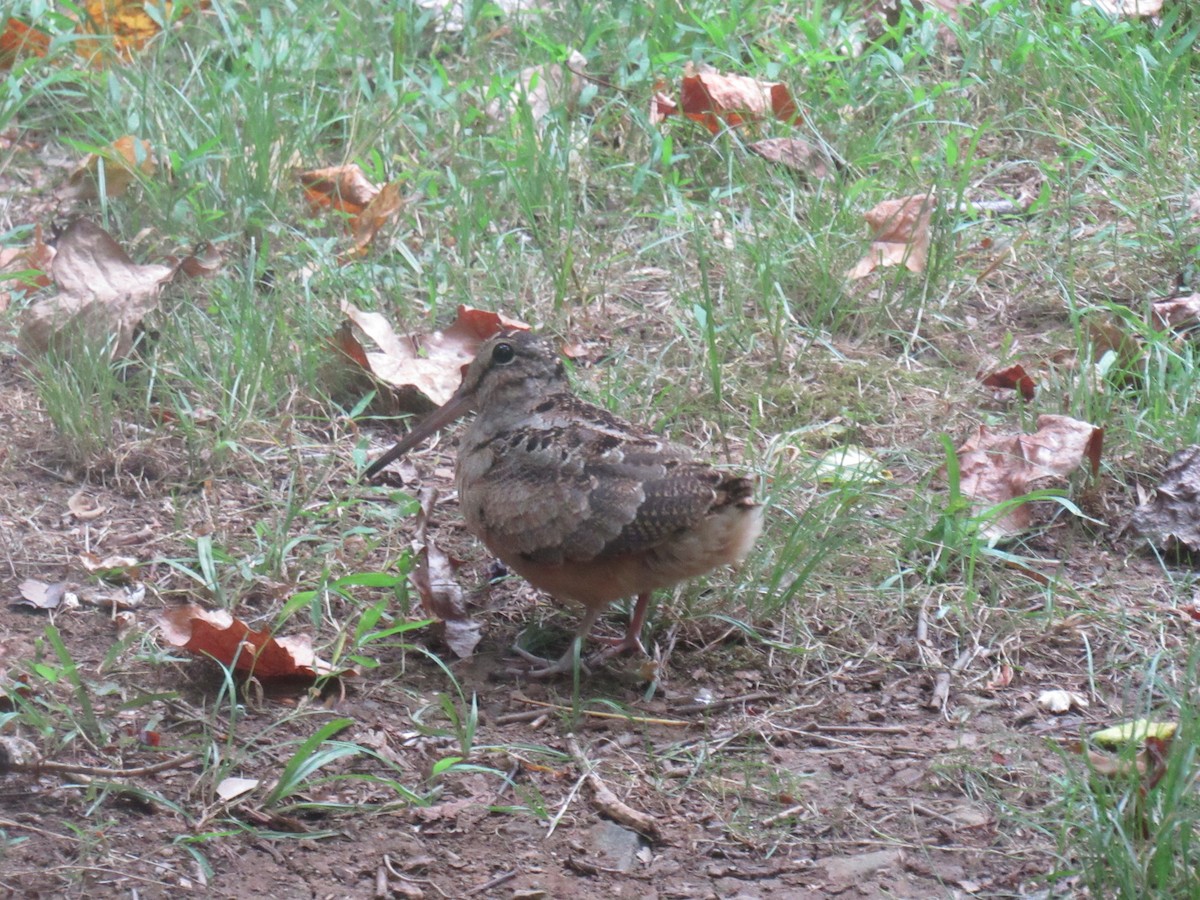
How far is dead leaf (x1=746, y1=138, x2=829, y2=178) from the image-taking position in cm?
570

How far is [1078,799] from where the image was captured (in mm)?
3002

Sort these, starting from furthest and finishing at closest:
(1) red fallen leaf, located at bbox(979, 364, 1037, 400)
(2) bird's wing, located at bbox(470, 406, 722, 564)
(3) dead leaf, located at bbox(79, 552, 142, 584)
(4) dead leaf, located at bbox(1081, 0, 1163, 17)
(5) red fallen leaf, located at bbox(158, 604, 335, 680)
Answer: (4) dead leaf, located at bbox(1081, 0, 1163, 17) → (1) red fallen leaf, located at bbox(979, 364, 1037, 400) → (3) dead leaf, located at bbox(79, 552, 142, 584) → (2) bird's wing, located at bbox(470, 406, 722, 564) → (5) red fallen leaf, located at bbox(158, 604, 335, 680)

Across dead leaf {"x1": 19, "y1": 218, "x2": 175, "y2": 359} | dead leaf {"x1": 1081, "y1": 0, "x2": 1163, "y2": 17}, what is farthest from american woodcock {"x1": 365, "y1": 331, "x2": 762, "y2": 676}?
dead leaf {"x1": 1081, "y1": 0, "x2": 1163, "y2": 17}

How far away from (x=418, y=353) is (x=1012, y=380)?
202 cm

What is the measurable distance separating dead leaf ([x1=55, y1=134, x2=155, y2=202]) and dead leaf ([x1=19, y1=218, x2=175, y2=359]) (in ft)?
1.38

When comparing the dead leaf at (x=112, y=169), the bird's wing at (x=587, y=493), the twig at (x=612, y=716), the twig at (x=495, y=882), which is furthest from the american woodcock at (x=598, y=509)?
the dead leaf at (x=112, y=169)

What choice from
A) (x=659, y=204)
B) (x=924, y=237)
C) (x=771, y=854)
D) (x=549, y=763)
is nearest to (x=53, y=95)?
(x=659, y=204)

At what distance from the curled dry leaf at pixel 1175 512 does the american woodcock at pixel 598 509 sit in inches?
50.9

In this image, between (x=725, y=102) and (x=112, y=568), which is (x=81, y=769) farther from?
(x=725, y=102)

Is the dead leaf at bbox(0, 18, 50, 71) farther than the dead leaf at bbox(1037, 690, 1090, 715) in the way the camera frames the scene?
Yes

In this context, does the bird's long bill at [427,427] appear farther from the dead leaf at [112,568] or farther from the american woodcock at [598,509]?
the dead leaf at [112,568]

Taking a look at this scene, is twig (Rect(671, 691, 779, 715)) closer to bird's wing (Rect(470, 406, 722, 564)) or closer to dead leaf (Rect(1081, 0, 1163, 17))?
bird's wing (Rect(470, 406, 722, 564))

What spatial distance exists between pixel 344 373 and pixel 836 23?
→ 9.78 feet

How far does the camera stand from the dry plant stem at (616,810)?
3.21 m
